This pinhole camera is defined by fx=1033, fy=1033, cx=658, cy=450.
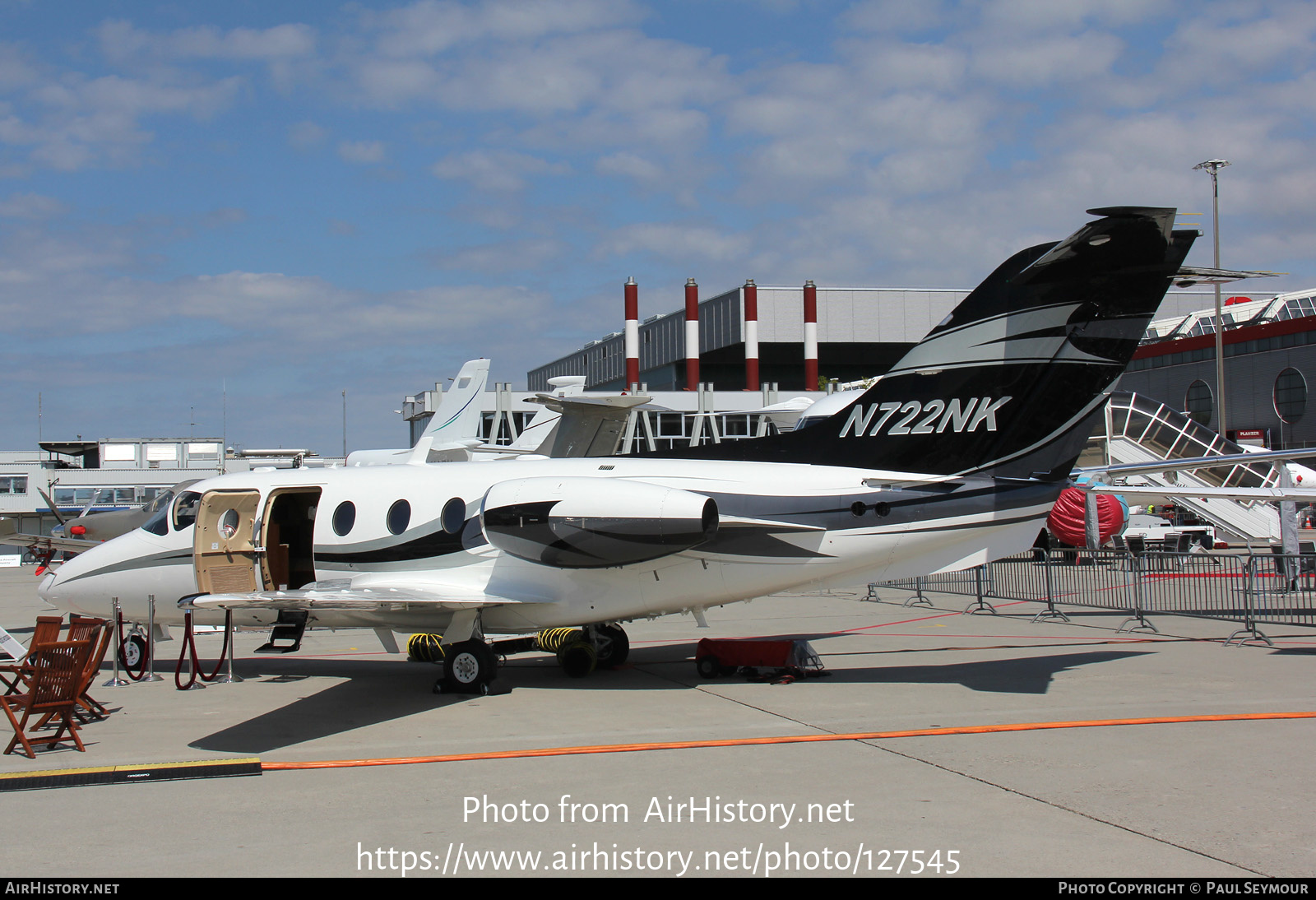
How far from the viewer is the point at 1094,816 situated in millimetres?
6805

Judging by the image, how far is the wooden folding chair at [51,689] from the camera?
8952 millimetres

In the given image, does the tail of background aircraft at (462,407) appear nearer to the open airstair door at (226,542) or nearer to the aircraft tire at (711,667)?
the open airstair door at (226,542)

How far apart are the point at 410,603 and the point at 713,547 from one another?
348 cm

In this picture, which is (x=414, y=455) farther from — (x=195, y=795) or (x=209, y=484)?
(x=195, y=795)

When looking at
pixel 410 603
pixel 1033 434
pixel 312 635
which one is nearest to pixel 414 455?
pixel 312 635

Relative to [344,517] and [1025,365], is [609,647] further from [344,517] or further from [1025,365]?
[1025,365]

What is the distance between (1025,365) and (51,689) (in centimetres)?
1022

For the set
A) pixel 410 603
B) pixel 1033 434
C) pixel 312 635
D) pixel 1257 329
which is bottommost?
pixel 312 635

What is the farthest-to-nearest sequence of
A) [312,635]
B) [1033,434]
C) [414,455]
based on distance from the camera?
[414,455] < [312,635] < [1033,434]

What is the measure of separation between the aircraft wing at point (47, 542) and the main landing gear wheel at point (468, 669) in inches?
362

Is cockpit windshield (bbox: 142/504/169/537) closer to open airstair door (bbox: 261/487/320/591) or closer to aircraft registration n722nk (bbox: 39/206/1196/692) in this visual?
aircraft registration n722nk (bbox: 39/206/1196/692)

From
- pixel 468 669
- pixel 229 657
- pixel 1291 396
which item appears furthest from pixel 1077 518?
pixel 1291 396

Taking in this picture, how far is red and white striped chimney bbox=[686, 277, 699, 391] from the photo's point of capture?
58188mm

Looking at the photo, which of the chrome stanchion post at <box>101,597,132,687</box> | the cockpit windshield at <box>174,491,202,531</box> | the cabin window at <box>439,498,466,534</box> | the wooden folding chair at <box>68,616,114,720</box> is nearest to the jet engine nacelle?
the cabin window at <box>439,498,466,534</box>
